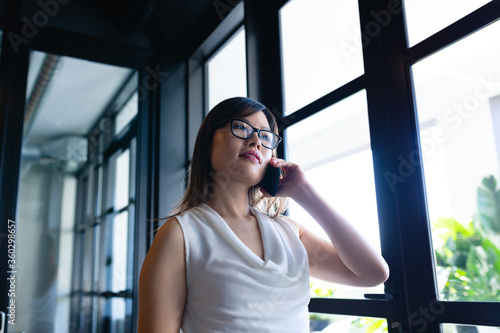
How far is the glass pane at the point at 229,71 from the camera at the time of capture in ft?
8.70

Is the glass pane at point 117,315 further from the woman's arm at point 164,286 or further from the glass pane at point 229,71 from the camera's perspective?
the woman's arm at point 164,286

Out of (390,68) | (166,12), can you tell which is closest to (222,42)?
(166,12)

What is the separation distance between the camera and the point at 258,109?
1269 mm

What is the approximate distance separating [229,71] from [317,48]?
91cm

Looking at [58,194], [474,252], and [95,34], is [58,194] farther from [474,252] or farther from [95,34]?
[474,252]

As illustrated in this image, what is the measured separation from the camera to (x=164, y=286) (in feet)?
3.26

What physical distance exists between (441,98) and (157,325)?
97 centimetres

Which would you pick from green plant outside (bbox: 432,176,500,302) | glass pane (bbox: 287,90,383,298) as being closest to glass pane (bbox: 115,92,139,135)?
glass pane (bbox: 287,90,383,298)

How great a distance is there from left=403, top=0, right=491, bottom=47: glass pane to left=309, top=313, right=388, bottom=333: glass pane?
2.91 ft

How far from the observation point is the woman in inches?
39.6

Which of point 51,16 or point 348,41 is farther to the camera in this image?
point 51,16

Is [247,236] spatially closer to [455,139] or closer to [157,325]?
[157,325]

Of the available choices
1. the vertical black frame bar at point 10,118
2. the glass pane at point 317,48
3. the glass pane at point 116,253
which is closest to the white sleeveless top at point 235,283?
the glass pane at point 317,48

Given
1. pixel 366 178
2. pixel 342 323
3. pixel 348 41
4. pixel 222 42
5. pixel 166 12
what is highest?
pixel 166 12
